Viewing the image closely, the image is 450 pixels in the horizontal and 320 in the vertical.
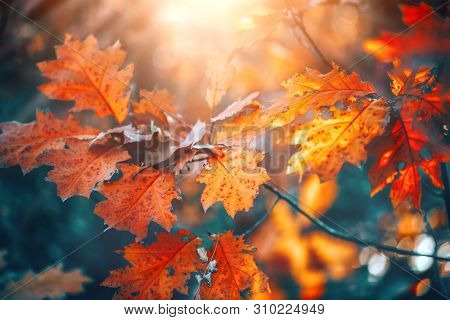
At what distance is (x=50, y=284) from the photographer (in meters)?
1.09

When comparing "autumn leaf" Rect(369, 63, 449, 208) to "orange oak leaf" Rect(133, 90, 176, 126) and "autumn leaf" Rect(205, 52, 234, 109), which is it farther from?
"orange oak leaf" Rect(133, 90, 176, 126)

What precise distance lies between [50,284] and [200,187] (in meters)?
0.55

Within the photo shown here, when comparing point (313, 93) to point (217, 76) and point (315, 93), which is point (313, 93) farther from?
point (217, 76)

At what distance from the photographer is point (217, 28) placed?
111 cm

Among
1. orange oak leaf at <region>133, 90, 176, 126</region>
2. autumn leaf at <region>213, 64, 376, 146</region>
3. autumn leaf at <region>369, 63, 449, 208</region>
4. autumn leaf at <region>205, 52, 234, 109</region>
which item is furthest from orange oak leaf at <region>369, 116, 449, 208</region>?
orange oak leaf at <region>133, 90, 176, 126</region>

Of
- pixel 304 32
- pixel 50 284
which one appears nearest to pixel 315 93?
pixel 304 32

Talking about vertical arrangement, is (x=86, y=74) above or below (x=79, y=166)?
above

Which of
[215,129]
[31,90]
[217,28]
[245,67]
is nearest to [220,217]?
[215,129]

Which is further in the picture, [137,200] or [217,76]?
[217,76]

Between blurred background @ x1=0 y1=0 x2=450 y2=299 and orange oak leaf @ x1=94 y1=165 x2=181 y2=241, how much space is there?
39cm

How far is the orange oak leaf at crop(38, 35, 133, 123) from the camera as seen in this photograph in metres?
0.77

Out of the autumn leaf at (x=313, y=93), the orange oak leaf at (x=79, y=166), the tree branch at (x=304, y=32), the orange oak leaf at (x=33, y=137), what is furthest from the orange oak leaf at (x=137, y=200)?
the tree branch at (x=304, y=32)

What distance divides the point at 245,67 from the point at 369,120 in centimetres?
55

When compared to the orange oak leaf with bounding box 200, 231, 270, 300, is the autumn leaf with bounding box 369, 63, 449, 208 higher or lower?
higher
